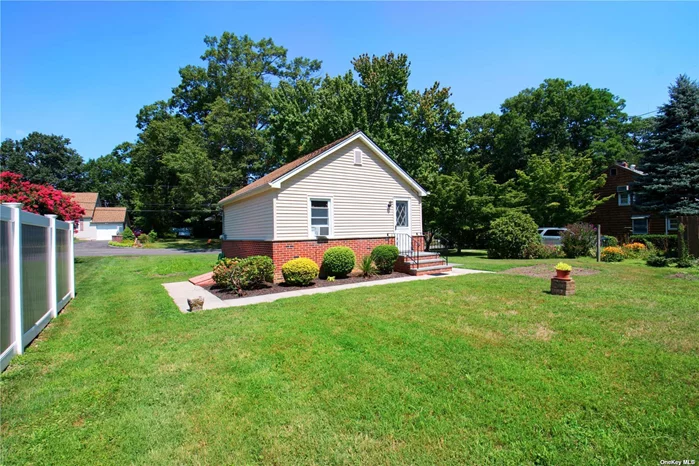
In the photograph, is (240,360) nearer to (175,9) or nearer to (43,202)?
(175,9)

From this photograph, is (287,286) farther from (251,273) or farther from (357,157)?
(357,157)

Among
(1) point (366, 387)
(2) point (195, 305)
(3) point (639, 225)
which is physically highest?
(3) point (639, 225)

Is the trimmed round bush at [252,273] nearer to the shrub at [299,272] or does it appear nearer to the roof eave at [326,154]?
the shrub at [299,272]

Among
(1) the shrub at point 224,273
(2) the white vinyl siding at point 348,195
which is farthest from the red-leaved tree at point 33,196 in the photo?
(2) the white vinyl siding at point 348,195

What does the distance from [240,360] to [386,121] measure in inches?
Result: 921

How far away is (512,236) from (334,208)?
1002cm

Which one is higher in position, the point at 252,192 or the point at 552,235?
the point at 252,192

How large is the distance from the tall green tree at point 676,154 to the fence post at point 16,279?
90.2 feet

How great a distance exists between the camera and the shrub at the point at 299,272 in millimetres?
9469

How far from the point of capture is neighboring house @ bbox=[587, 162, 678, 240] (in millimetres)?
24078

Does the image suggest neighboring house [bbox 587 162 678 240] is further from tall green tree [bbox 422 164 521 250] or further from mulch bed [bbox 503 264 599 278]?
mulch bed [bbox 503 264 599 278]

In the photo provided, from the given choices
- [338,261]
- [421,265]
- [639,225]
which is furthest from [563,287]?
[639,225]

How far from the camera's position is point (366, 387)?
345 centimetres

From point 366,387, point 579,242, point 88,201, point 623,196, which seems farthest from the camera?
point 88,201
